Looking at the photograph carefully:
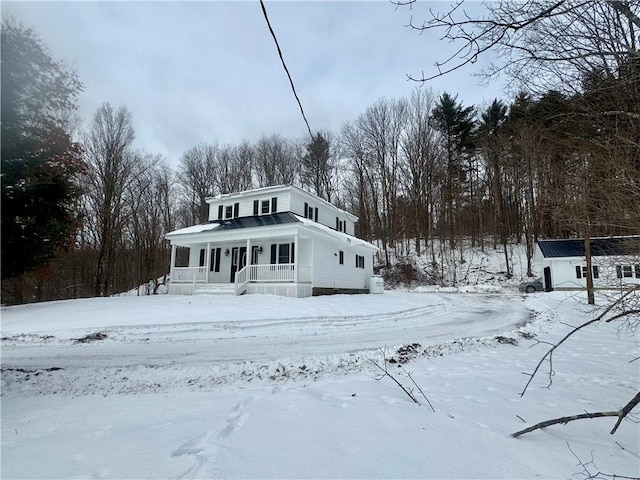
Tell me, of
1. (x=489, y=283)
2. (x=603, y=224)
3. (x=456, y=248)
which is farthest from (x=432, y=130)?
(x=603, y=224)

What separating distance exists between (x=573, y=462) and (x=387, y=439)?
49.8 inches

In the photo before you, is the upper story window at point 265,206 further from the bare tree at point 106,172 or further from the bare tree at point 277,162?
the bare tree at point 277,162

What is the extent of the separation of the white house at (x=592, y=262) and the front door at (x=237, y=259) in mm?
14467

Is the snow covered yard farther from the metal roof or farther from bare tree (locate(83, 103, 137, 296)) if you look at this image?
bare tree (locate(83, 103, 137, 296))

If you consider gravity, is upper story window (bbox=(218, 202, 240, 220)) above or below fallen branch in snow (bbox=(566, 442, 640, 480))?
above

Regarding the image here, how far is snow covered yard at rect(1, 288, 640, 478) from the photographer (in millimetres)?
2164

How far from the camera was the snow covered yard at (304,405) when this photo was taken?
2.16 meters

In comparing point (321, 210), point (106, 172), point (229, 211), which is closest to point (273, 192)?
point (321, 210)

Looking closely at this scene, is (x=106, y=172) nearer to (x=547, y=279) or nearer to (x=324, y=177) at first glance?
(x=324, y=177)

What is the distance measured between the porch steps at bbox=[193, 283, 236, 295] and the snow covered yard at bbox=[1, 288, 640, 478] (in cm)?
700

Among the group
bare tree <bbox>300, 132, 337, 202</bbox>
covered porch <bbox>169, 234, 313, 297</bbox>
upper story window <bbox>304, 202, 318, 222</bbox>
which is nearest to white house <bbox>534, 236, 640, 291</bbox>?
covered porch <bbox>169, 234, 313, 297</bbox>

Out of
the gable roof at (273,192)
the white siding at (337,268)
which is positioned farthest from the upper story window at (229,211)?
the white siding at (337,268)

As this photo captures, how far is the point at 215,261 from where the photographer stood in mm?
18938

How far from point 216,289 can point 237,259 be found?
2.86 metres
